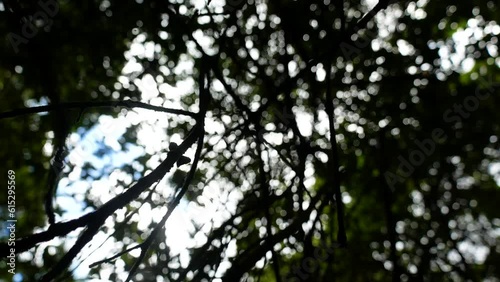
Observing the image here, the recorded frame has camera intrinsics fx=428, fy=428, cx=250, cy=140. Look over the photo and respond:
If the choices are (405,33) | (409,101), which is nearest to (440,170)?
(409,101)

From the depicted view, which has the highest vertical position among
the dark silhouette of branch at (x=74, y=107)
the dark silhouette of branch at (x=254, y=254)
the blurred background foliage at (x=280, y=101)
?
the blurred background foliage at (x=280, y=101)

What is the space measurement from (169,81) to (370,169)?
2944mm

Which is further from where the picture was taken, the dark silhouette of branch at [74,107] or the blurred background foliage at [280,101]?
the blurred background foliage at [280,101]

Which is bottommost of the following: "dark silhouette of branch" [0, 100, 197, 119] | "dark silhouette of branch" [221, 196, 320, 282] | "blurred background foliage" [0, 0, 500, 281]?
"dark silhouette of branch" [221, 196, 320, 282]

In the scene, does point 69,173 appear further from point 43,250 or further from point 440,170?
point 440,170

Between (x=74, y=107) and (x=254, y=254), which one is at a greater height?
(x=74, y=107)

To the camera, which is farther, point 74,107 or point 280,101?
point 280,101

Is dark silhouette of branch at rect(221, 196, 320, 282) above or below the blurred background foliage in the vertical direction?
below

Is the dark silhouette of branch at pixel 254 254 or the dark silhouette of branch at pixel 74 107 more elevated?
the dark silhouette of branch at pixel 74 107

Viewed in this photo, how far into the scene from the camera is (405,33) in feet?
18.2

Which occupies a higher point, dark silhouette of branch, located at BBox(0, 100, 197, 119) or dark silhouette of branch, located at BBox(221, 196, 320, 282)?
dark silhouette of branch, located at BBox(0, 100, 197, 119)

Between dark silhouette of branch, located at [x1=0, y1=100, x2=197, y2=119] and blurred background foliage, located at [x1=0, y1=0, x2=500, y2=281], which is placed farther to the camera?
blurred background foliage, located at [x1=0, y1=0, x2=500, y2=281]

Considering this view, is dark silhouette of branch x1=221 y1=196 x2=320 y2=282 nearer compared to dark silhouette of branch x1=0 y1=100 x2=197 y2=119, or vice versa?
dark silhouette of branch x1=0 y1=100 x2=197 y2=119

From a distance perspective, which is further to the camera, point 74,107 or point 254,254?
point 254,254
